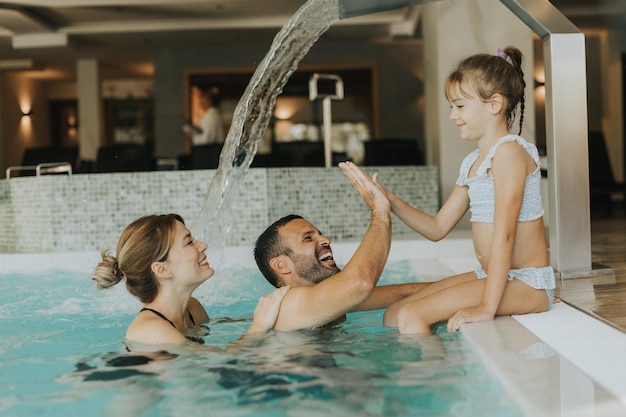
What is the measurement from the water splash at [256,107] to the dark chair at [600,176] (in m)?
5.63

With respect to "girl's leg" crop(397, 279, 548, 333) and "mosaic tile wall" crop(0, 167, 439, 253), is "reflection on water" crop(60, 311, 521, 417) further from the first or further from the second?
"mosaic tile wall" crop(0, 167, 439, 253)

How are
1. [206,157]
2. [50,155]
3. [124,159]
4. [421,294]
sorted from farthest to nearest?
1. [50,155]
2. [124,159]
3. [206,157]
4. [421,294]

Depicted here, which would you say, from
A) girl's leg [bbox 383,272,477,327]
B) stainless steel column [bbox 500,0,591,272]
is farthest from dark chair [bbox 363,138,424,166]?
girl's leg [bbox 383,272,477,327]

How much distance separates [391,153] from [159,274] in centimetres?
638

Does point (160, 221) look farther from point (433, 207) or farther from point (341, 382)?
point (433, 207)

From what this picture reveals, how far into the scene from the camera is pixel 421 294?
267 cm

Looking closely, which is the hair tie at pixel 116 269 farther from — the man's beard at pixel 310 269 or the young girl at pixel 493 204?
the young girl at pixel 493 204

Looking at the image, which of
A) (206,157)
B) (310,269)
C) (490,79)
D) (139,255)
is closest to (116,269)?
(139,255)

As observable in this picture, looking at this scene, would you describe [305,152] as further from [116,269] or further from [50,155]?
[116,269]

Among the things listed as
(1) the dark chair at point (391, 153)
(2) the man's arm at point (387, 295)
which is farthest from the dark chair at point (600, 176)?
(2) the man's arm at point (387, 295)

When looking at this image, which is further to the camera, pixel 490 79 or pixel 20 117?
pixel 20 117

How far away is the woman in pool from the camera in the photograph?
2447mm

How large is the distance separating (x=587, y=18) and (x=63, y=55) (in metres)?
8.26

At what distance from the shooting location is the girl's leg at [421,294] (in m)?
2.65
